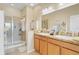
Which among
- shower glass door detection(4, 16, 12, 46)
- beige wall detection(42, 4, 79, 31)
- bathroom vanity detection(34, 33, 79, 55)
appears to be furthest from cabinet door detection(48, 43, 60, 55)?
shower glass door detection(4, 16, 12, 46)

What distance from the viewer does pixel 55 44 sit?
2006 millimetres

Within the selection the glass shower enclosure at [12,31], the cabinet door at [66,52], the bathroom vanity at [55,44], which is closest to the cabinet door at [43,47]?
the bathroom vanity at [55,44]

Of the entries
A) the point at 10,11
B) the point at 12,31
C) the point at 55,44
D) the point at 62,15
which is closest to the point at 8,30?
the point at 12,31

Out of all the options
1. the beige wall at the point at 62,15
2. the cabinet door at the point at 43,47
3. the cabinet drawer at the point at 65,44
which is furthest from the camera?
the cabinet door at the point at 43,47

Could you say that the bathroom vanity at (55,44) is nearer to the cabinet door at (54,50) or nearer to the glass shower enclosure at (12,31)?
the cabinet door at (54,50)

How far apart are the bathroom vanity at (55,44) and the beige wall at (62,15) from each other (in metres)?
0.20

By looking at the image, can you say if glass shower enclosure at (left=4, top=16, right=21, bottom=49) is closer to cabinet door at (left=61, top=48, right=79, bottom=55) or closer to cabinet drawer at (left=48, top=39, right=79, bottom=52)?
cabinet drawer at (left=48, top=39, right=79, bottom=52)

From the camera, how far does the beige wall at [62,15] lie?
1.88 metres

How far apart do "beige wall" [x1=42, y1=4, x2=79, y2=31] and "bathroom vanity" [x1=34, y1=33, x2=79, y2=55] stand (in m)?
0.20

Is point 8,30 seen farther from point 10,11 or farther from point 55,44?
point 55,44

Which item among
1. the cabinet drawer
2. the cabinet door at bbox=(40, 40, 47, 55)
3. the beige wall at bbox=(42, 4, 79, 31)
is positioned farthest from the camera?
the cabinet door at bbox=(40, 40, 47, 55)

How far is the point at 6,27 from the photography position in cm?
195

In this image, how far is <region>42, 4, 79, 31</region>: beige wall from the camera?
188 cm

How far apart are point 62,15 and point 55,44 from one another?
0.53 m
